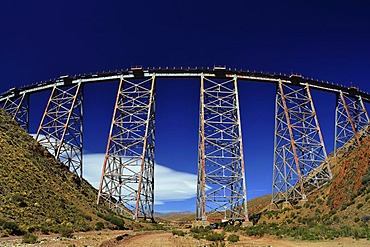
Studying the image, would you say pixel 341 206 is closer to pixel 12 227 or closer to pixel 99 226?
pixel 99 226

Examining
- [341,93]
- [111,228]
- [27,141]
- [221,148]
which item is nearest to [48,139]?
[27,141]

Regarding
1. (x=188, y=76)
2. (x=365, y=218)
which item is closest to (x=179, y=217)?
(x=188, y=76)

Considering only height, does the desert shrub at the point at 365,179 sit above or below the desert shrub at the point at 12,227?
above

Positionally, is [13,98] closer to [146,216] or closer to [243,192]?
[146,216]

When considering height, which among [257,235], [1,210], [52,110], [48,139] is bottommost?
[257,235]

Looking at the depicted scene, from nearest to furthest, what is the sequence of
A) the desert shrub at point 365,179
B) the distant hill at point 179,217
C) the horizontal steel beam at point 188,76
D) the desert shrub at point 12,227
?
the desert shrub at point 12,227 < the desert shrub at point 365,179 < the horizontal steel beam at point 188,76 < the distant hill at point 179,217

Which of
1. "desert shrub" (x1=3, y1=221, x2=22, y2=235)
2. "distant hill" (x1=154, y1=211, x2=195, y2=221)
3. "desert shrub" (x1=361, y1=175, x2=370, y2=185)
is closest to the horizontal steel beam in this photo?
"desert shrub" (x1=361, y1=175, x2=370, y2=185)

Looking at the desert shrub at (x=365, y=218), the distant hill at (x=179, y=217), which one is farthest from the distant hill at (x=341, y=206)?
the distant hill at (x=179, y=217)

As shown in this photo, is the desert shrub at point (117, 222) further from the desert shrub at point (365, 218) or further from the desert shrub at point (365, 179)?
the desert shrub at point (365, 179)
